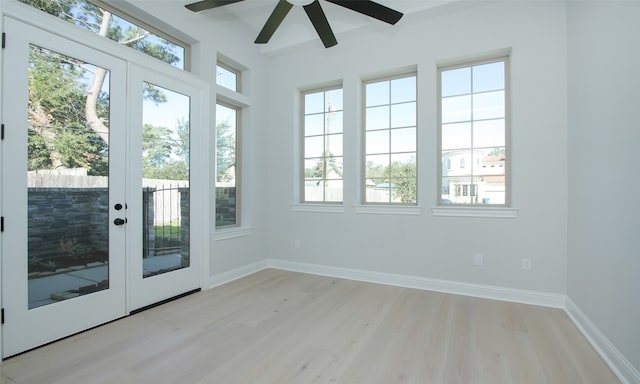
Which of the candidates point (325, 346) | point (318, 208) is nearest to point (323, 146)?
point (318, 208)

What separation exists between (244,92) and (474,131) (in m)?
3.08

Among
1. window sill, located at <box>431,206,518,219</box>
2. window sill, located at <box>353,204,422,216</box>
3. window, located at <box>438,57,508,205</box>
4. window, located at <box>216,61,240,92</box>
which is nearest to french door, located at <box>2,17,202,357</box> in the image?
window, located at <box>216,61,240,92</box>

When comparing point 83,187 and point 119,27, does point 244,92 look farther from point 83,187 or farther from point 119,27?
point 83,187

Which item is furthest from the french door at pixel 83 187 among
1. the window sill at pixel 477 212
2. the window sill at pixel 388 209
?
the window sill at pixel 477 212

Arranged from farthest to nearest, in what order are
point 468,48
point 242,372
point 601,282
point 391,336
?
point 468,48
point 391,336
point 601,282
point 242,372

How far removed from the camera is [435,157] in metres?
3.57

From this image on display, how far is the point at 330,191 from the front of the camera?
434cm

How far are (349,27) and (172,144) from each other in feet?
8.58

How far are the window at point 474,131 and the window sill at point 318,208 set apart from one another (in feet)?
4.42

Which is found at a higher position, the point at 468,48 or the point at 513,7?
the point at 513,7

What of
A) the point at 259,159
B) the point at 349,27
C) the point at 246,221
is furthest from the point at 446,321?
the point at 349,27

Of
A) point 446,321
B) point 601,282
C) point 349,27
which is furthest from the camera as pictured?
point 349,27

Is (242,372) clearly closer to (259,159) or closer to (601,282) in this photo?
(601,282)

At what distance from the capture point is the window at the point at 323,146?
429 centimetres
